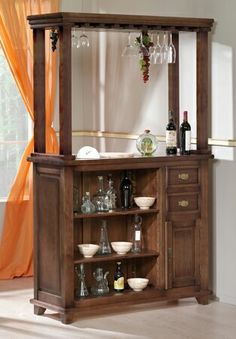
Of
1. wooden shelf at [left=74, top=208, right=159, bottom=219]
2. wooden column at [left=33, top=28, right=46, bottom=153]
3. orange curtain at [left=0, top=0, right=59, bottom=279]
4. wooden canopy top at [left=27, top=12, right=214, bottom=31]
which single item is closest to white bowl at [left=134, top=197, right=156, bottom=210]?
wooden shelf at [left=74, top=208, right=159, bottom=219]

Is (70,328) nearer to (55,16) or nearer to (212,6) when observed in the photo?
(55,16)

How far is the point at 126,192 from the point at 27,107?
1.49m

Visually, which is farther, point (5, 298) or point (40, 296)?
point (5, 298)

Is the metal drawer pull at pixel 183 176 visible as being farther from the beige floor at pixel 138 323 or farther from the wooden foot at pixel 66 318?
the wooden foot at pixel 66 318

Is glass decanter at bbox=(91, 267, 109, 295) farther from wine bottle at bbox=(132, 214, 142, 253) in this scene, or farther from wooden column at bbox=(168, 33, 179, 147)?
wooden column at bbox=(168, 33, 179, 147)

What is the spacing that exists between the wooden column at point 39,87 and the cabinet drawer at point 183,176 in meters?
0.83

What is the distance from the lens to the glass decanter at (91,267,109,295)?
5605mm

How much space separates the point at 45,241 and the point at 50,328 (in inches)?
22.4

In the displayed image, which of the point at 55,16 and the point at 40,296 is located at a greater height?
the point at 55,16

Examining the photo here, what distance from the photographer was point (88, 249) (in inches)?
Answer: 217

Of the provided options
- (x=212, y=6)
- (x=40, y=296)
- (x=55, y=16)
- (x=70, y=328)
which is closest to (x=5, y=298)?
(x=40, y=296)

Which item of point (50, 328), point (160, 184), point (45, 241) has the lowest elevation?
point (50, 328)

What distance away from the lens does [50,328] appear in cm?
525

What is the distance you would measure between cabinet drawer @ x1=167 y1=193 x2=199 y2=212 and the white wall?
227 millimetres
